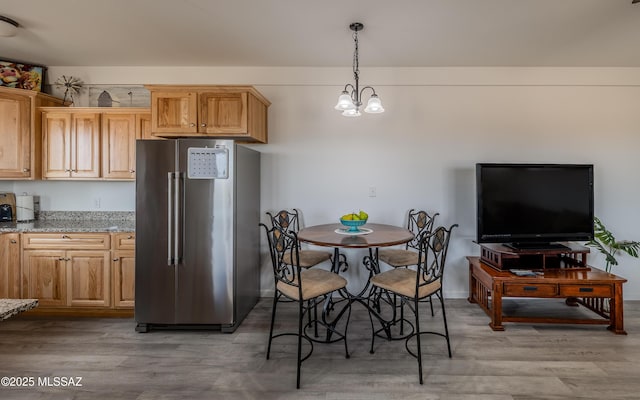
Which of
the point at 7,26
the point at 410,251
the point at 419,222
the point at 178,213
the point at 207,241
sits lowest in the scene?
the point at 410,251

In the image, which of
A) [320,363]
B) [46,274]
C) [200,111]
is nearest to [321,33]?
[200,111]

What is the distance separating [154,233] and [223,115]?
4.16 feet

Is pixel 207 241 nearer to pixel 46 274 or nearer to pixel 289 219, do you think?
pixel 289 219

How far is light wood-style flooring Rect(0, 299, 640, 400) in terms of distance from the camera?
2053mm

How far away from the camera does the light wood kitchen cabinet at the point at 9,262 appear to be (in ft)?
10.1

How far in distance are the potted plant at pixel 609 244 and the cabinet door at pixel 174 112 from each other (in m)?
4.23

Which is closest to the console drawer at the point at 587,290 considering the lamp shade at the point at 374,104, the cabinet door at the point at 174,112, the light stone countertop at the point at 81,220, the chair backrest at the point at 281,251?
the lamp shade at the point at 374,104

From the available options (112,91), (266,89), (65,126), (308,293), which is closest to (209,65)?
(266,89)

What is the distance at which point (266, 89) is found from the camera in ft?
12.2

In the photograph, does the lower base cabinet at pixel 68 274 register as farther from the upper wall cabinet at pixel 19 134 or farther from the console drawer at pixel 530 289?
the console drawer at pixel 530 289

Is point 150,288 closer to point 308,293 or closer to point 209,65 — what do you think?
point 308,293

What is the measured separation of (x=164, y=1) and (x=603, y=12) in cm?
334

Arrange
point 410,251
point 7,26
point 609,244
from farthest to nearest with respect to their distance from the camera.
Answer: point 609,244, point 410,251, point 7,26

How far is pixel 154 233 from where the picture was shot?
283cm
